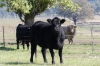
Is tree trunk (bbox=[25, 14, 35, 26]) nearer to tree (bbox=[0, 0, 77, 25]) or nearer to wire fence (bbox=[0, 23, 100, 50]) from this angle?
tree (bbox=[0, 0, 77, 25])

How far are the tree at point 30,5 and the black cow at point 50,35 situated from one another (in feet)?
43.1

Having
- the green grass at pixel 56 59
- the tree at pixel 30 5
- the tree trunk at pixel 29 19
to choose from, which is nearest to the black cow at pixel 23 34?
the tree at pixel 30 5

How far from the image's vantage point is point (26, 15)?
3219 cm

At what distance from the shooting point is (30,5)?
30500 millimetres

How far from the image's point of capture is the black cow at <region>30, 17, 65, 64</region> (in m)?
14.7

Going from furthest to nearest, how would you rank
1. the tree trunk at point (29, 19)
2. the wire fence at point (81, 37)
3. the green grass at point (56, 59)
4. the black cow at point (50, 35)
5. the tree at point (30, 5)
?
the tree trunk at point (29, 19)
the tree at point (30, 5)
the wire fence at point (81, 37)
the green grass at point (56, 59)
the black cow at point (50, 35)

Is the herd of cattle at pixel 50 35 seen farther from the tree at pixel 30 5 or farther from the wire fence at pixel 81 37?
the tree at pixel 30 5

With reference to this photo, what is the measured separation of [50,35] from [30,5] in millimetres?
15646

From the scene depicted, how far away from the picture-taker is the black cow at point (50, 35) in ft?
48.2

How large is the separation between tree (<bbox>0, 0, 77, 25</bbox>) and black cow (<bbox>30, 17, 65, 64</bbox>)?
43.1 feet

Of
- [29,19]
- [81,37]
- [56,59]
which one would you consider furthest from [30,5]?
[56,59]

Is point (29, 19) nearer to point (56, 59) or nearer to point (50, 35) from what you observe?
point (56, 59)

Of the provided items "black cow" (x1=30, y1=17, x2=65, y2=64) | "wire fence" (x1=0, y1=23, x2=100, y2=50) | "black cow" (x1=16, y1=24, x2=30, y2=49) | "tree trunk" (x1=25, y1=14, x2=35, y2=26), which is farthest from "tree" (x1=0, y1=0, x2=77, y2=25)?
"black cow" (x1=30, y1=17, x2=65, y2=64)

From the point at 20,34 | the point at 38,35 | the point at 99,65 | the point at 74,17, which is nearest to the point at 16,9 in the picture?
the point at 20,34
